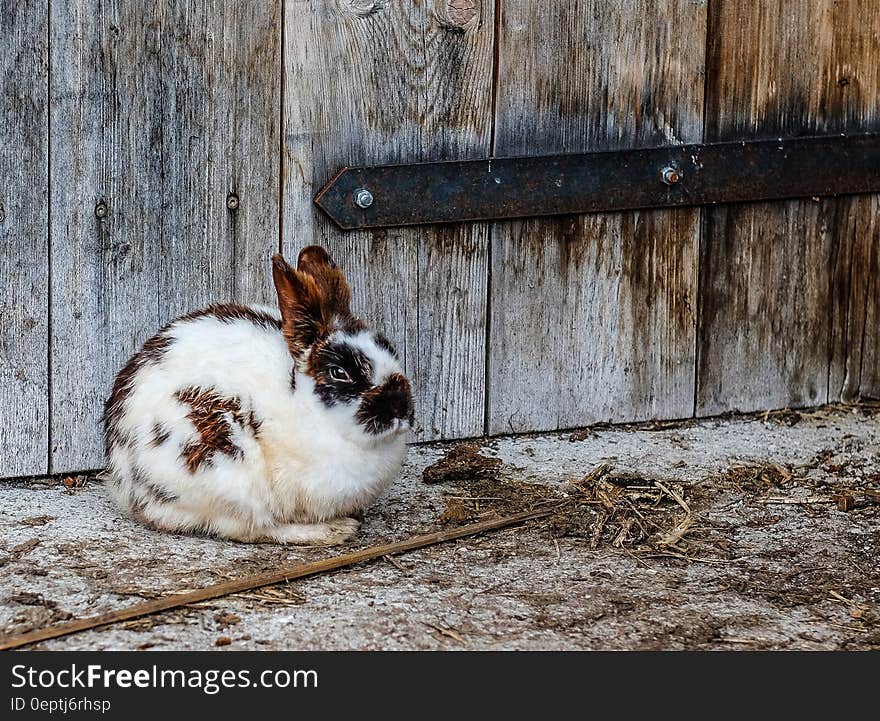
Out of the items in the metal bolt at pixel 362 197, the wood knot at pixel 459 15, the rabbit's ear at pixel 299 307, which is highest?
the wood knot at pixel 459 15

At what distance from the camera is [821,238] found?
15.9 ft

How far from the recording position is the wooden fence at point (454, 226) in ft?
13.0

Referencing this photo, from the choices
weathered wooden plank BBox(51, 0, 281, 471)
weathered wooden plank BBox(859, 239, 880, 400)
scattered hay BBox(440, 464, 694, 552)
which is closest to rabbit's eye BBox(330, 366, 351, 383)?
scattered hay BBox(440, 464, 694, 552)

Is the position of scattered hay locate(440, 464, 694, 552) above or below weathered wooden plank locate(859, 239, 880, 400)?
below

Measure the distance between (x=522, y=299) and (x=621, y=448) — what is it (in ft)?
1.93

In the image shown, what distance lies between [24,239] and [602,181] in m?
1.81

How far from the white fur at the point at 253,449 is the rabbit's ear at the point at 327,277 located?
0.10 metres

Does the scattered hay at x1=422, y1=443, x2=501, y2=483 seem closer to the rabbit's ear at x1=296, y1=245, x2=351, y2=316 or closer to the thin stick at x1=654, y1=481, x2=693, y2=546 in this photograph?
the thin stick at x1=654, y1=481, x2=693, y2=546

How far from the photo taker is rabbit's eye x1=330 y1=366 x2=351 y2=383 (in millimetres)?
3471

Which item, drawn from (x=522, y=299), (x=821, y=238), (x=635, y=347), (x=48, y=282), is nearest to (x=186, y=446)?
(x=48, y=282)

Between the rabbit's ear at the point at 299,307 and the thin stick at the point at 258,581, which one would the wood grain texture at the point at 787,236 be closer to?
the thin stick at the point at 258,581

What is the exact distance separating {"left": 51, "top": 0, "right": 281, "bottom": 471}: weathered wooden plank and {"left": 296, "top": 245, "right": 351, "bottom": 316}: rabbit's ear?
599mm

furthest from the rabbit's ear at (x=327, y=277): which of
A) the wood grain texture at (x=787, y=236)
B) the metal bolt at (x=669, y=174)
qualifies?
the wood grain texture at (x=787, y=236)

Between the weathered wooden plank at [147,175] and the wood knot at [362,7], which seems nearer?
the weathered wooden plank at [147,175]
